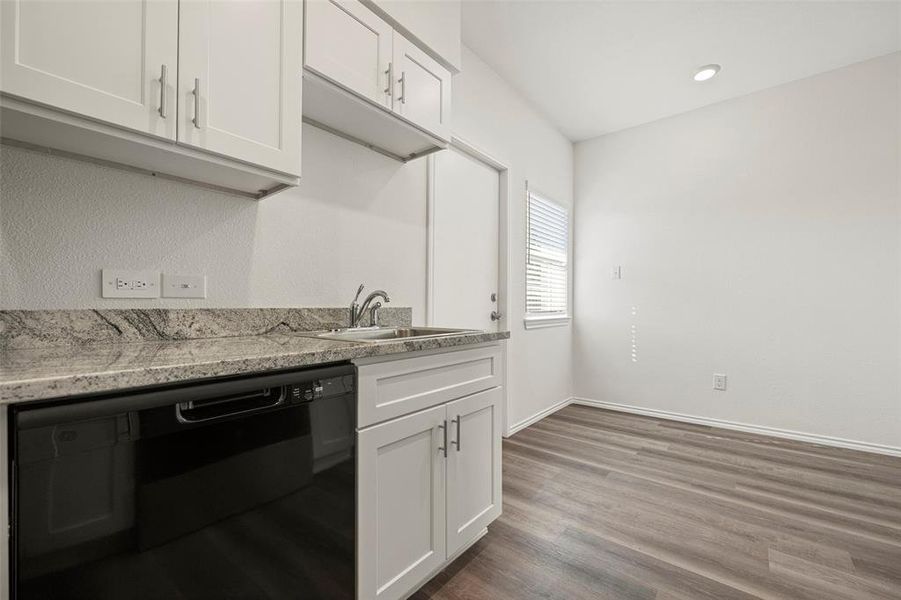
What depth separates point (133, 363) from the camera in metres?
0.80

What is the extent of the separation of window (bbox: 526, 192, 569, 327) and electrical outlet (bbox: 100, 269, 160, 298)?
2.60 metres

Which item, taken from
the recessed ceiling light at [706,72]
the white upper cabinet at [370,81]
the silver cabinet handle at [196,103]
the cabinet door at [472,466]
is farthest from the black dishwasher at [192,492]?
the recessed ceiling light at [706,72]

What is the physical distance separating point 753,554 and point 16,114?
9.14 ft

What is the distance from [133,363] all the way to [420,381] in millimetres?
791

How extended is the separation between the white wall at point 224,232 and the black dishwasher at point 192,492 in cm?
70

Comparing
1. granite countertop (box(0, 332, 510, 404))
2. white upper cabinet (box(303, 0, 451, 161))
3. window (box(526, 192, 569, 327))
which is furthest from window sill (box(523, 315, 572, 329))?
granite countertop (box(0, 332, 510, 404))

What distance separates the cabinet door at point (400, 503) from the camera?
1166mm

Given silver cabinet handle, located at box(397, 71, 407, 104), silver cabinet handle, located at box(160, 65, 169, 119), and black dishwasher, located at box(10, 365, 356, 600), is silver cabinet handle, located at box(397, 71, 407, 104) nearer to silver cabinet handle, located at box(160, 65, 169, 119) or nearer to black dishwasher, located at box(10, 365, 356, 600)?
silver cabinet handle, located at box(160, 65, 169, 119)

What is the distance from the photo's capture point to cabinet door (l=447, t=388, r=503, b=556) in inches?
58.1

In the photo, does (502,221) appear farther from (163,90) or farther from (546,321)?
(163,90)

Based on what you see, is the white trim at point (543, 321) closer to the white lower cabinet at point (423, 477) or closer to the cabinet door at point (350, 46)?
the white lower cabinet at point (423, 477)

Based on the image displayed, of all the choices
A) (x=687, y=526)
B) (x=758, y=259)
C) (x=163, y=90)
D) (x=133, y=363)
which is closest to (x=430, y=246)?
(x=163, y=90)

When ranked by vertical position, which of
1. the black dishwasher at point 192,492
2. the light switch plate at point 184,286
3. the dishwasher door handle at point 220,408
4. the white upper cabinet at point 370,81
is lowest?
the black dishwasher at point 192,492

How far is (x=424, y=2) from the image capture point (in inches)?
69.6
